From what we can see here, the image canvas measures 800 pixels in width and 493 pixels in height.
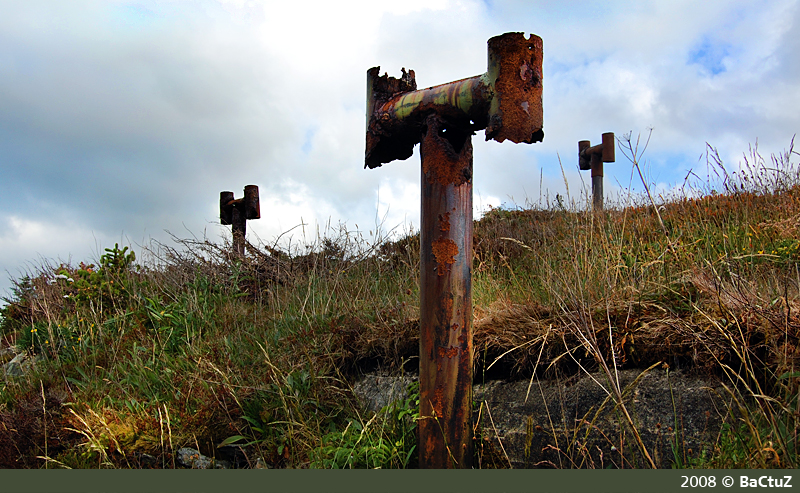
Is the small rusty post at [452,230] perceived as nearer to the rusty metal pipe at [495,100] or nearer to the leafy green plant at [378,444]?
the rusty metal pipe at [495,100]

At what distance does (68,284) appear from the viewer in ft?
18.9

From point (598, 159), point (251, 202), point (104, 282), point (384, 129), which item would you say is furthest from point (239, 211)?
point (598, 159)

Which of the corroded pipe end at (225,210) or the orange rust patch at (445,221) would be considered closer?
the orange rust patch at (445,221)

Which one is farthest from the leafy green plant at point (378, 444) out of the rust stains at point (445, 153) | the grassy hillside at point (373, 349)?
the rust stains at point (445, 153)

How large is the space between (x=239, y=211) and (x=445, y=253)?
4926 millimetres

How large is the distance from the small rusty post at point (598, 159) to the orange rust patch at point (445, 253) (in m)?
6.46

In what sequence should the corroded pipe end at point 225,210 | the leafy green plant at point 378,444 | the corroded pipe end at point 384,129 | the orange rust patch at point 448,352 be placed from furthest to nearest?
1. the corroded pipe end at point 225,210
2. the corroded pipe end at point 384,129
3. the leafy green plant at point 378,444
4. the orange rust patch at point 448,352

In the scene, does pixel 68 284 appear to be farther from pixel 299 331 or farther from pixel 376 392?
pixel 376 392

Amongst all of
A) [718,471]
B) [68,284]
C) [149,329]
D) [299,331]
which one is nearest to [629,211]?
[299,331]

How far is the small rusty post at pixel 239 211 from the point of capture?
20.5 feet

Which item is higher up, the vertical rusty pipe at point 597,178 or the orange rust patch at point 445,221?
the vertical rusty pipe at point 597,178

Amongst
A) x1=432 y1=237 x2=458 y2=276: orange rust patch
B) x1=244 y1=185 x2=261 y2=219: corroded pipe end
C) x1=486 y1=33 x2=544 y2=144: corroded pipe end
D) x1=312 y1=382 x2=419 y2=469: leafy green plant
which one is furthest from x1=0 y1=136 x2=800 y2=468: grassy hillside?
x1=244 y1=185 x2=261 y2=219: corroded pipe end

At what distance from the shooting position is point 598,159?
332 inches

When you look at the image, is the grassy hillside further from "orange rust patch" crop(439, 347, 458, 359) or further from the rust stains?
the rust stains
